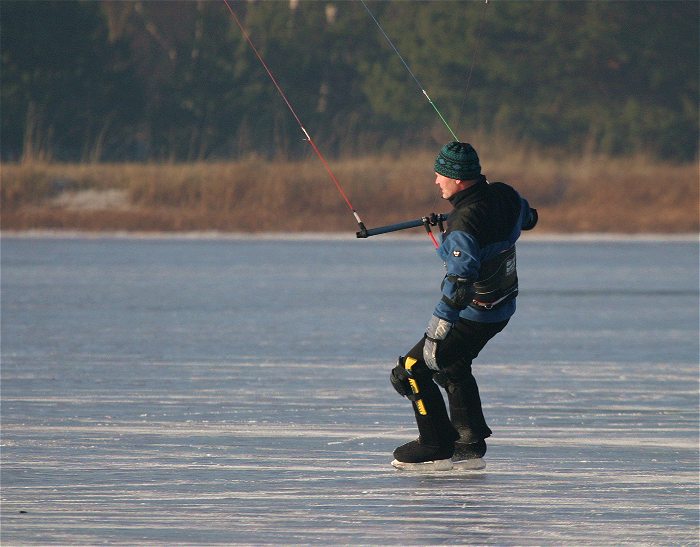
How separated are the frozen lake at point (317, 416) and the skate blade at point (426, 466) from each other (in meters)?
0.07

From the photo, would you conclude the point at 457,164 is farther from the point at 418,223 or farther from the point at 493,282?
the point at 493,282

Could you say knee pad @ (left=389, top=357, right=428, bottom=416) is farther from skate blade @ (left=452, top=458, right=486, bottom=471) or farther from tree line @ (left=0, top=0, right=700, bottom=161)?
tree line @ (left=0, top=0, right=700, bottom=161)

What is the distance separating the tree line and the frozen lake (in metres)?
25.5

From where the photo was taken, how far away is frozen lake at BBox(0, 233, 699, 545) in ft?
18.7

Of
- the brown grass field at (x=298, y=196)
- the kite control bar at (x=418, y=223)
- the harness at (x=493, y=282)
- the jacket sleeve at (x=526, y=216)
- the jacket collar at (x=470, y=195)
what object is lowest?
the brown grass field at (x=298, y=196)

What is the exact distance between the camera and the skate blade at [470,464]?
6820mm

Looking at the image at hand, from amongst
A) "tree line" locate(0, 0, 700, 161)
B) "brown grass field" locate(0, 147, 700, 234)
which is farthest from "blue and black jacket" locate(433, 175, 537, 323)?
"tree line" locate(0, 0, 700, 161)

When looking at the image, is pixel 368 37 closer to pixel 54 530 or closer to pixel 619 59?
pixel 619 59

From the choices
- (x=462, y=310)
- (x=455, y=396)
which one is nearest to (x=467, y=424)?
(x=455, y=396)

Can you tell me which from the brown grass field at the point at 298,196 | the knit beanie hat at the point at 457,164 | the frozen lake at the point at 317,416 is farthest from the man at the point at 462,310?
the brown grass field at the point at 298,196

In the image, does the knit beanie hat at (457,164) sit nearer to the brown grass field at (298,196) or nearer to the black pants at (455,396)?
the black pants at (455,396)

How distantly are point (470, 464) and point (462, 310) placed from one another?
2.33 feet

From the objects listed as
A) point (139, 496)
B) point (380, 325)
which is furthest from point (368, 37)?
point (139, 496)

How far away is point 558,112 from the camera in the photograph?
1758 inches
